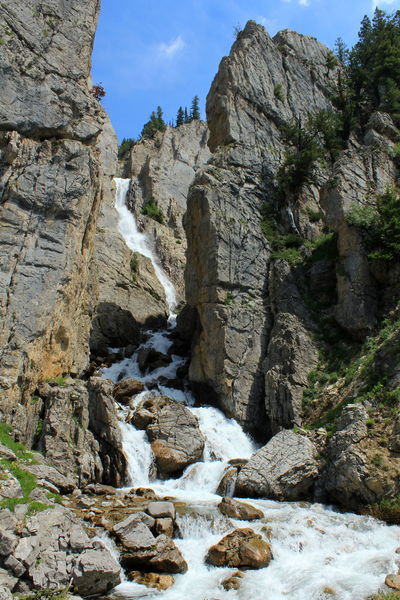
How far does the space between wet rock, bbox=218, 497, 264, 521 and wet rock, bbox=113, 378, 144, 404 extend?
1123cm

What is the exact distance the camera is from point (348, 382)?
20906mm

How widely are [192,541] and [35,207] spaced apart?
1626 centimetres

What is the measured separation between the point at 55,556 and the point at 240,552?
4560mm

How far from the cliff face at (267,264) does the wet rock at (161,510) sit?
9.67 m

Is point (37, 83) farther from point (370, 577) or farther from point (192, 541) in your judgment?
point (370, 577)

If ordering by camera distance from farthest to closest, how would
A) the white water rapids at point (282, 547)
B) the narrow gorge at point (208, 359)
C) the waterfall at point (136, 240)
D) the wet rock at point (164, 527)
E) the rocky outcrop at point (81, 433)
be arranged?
the waterfall at point (136, 240) → the rocky outcrop at point (81, 433) → the wet rock at point (164, 527) → the narrow gorge at point (208, 359) → the white water rapids at point (282, 547)

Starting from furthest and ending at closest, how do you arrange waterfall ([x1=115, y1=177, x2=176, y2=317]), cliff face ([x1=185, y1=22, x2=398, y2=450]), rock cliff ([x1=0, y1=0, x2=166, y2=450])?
1. waterfall ([x1=115, y1=177, x2=176, y2=317])
2. cliff face ([x1=185, y1=22, x2=398, y2=450])
3. rock cliff ([x1=0, y1=0, x2=166, y2=450])

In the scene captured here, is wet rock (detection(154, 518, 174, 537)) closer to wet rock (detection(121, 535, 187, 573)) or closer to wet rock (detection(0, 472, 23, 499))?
wet rock (detection(121, 535, 187, 573))

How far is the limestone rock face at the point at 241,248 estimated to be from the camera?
2464 cm

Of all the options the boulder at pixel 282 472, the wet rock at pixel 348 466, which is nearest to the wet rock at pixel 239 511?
the boulder at pixel 282 472

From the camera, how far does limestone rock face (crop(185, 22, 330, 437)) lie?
970 inches

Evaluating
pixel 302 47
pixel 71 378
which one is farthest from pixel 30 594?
pixel 302 47

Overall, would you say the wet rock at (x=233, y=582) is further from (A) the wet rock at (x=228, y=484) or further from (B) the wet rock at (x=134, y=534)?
(A) the wet rock at (x=228, y=484)

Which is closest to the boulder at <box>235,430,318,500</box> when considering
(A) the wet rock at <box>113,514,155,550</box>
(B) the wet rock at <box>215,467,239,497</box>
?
(B) the wet rock at <box>215,467,239,497</box>
